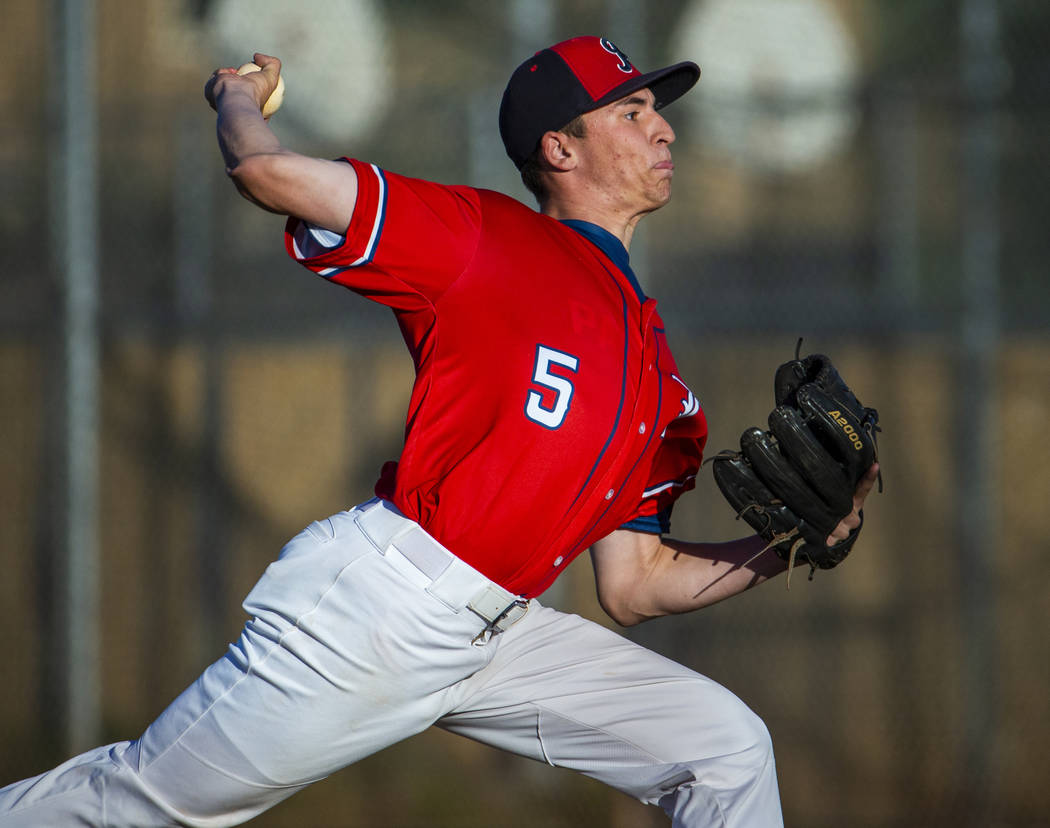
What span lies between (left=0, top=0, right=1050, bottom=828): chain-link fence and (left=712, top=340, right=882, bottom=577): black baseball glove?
248 centimetres

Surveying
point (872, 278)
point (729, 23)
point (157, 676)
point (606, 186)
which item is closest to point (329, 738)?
point (606, 186)

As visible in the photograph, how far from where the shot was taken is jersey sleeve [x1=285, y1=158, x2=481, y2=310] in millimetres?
2035

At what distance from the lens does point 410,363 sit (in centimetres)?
511

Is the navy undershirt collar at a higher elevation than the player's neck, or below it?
below

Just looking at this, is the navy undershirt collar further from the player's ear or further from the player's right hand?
the player's right hand

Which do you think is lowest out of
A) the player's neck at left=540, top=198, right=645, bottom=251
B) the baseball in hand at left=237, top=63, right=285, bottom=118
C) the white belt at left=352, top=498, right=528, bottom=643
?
the white belt at left=352, top=498, right=528, bottom=643

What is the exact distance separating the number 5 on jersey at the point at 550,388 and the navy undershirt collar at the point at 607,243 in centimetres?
44

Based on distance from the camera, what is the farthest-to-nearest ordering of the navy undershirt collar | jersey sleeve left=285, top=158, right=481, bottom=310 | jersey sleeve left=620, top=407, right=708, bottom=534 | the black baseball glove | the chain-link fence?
the chain-link fence → jersey sleeve left=620, top=407, right=708, bottom=534 → the navy undershirt collar → the black baseball glove → jersey sleeve left=285, top=158, right=481, bottom=310

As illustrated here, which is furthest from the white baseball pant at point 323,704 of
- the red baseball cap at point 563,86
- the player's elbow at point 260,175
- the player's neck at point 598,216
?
the red baseball cap at point 563,86

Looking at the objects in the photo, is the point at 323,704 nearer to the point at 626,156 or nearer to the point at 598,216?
the point at 598,216

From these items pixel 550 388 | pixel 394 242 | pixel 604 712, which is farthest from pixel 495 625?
pixel 394 242

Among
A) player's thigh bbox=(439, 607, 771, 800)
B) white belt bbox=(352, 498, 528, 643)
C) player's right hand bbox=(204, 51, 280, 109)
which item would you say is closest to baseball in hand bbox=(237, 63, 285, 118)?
player's right hand bbox=(204, 51, 280, 109)

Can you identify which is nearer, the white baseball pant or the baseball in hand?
the white baseball pant

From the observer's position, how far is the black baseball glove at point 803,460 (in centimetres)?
240
